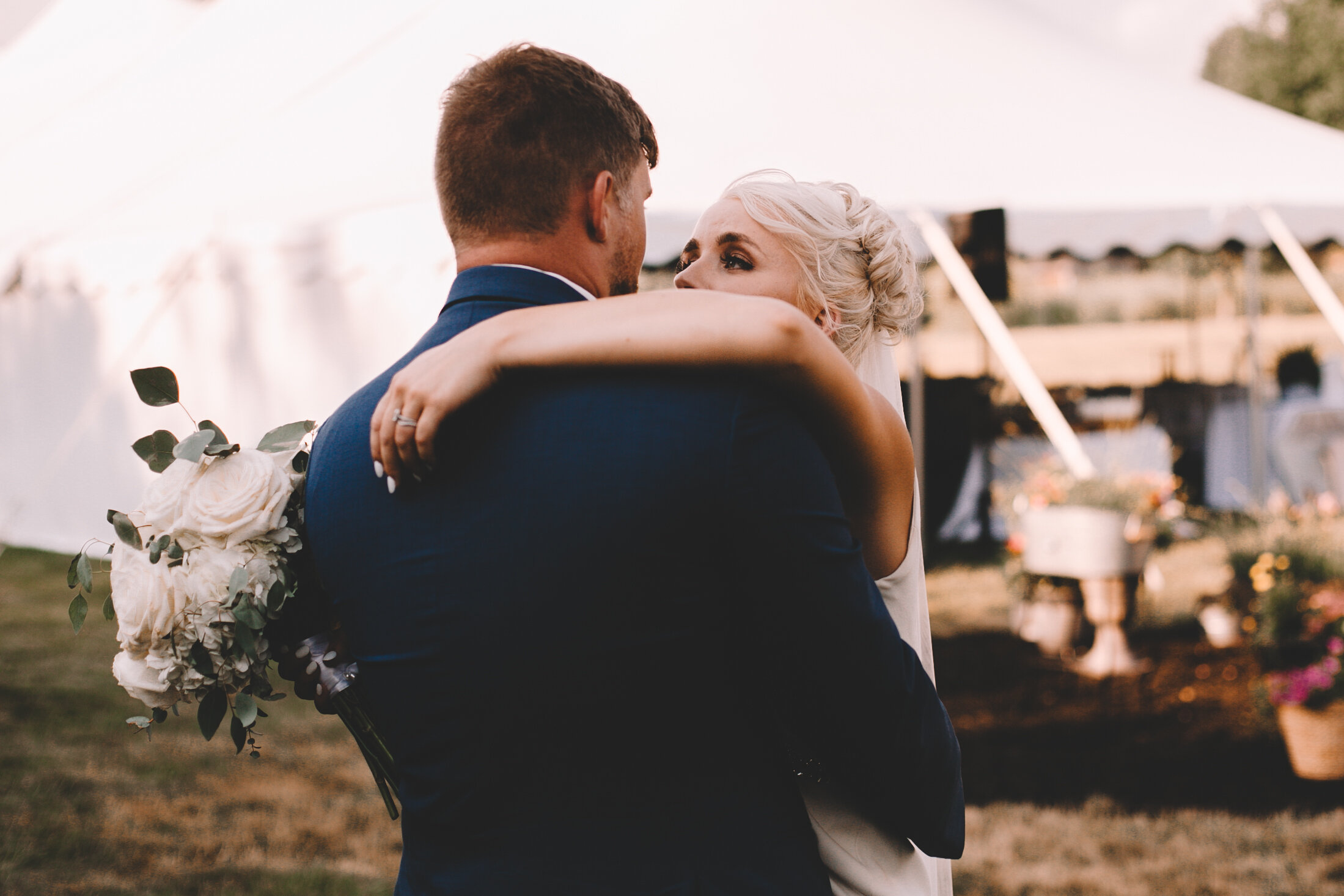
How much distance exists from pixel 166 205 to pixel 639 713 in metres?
5.48

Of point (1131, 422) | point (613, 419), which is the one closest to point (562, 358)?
point (613, 419)

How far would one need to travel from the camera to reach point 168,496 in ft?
4.43

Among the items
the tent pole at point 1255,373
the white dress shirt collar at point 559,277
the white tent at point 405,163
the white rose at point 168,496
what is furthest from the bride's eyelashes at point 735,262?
the tent pole at point 1255,373

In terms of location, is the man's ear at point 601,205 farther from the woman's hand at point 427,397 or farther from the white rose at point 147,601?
the white rose at point 147,601

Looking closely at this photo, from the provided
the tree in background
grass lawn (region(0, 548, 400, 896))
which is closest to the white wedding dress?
grass lawn (region(0, 548, 400, 896))

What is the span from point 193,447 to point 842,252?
1236mm

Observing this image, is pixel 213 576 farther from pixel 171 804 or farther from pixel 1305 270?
pixel 1305 270

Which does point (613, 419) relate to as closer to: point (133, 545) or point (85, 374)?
point (133, 545)

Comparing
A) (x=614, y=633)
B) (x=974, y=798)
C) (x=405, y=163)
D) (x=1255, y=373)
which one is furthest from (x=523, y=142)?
(x=1255, y=373)

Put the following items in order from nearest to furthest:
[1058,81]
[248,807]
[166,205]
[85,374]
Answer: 1. [248,807]
2. [166,205]
3. [1058,81]
4. [85,374]

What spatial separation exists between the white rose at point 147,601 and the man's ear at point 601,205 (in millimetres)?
706

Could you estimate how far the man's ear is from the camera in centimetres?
120

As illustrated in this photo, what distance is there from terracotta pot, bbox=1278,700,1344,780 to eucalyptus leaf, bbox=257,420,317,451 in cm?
450

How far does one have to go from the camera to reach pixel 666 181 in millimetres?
4949
